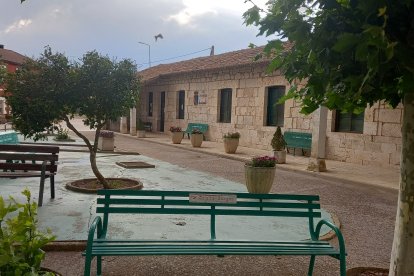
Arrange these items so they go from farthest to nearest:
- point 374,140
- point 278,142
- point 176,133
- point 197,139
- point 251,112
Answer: point 176,133 < point 251,112 < point 197,139 < point 278,142 < point 374,140

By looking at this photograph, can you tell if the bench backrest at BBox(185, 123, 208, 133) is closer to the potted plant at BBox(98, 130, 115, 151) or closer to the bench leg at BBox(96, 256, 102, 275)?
the potted plant at BBox(98, 130, 115, 151)

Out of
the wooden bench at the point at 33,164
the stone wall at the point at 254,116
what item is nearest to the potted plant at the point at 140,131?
the stone wall at the point at 254,116

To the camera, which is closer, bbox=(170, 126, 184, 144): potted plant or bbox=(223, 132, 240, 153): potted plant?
bbox=(223, 132, 240, 153): potted plant

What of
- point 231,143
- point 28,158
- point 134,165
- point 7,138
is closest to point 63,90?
point 28,158

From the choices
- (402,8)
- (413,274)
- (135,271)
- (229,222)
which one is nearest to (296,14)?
(402,8)

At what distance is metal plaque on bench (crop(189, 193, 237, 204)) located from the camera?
344cm

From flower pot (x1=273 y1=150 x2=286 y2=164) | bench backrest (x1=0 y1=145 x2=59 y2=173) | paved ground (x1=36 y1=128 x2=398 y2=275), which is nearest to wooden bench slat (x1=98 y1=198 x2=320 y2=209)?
paved ground (x1=36 y1=128 x2=398 y2=275)

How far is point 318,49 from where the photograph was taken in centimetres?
191

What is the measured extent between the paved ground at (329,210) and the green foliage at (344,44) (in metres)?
2.12

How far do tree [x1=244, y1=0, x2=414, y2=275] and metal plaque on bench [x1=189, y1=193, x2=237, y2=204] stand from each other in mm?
1288

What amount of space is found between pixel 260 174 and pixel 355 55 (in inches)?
199

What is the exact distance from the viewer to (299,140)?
44.0ft

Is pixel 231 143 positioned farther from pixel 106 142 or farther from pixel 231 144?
pixel 106 142

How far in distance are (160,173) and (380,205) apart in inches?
192
